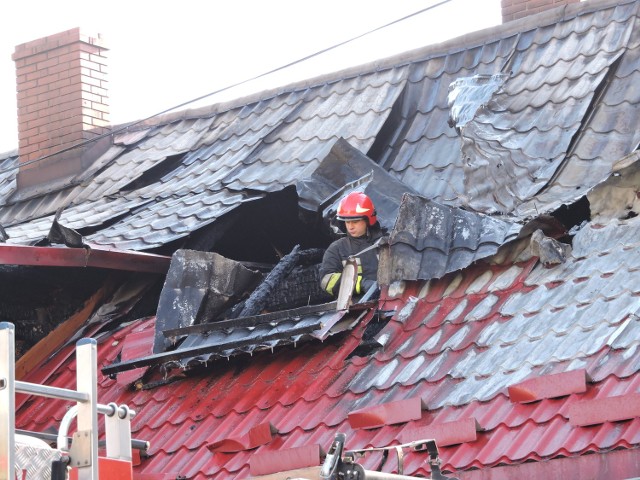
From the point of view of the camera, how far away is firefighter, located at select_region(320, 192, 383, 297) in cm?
1205

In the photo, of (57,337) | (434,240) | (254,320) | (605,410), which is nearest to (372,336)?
(434,240)

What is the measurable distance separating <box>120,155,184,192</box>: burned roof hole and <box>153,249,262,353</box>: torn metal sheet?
336 centimetres

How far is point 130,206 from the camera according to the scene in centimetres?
1501

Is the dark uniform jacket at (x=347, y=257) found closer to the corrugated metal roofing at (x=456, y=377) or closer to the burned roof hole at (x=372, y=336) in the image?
the corrugated metal roofing at (x=456, y=377)

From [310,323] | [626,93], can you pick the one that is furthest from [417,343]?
[626,93]

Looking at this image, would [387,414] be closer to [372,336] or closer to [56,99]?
[372,336]

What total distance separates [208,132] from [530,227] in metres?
6.53

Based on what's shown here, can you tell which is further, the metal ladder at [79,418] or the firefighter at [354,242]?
the firefighter at [354,242]

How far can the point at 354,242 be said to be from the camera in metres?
12.3

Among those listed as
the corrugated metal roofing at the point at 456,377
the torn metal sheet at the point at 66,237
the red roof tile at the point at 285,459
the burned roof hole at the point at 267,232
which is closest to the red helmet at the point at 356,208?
the corrugated metal roofing at the point at 456,377

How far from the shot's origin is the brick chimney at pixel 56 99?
58.9ft

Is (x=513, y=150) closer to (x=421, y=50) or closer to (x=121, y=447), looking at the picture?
(x=421, y=50)

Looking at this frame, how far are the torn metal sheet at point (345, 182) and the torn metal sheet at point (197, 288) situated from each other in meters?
0.95

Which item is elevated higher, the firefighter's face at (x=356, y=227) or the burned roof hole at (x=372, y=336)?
the firefighter's face at (x=356, y=227)
